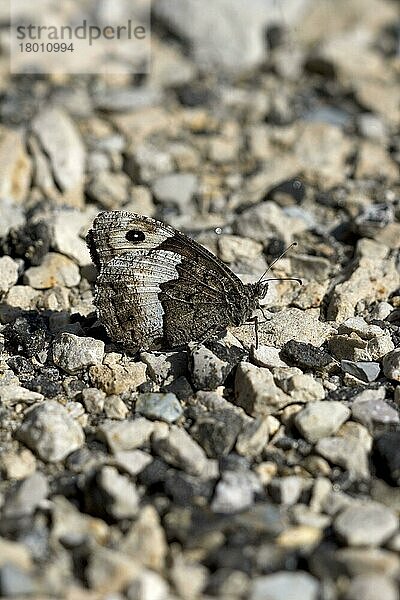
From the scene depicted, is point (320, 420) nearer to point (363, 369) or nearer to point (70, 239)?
point (363, 369)

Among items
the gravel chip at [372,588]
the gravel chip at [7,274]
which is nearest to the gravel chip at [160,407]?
the gravel chip at [372,588]

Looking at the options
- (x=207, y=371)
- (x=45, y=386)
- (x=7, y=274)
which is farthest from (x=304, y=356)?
(x=7, y=274)

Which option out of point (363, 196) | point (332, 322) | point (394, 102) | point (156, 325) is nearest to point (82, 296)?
point (156, 325)

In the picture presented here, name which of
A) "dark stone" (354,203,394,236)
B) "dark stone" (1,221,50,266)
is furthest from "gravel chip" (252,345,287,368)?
"dark stone" (1,221,50,266)

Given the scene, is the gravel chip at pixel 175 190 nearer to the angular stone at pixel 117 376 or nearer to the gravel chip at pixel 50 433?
the angular stone at pixel 117 376

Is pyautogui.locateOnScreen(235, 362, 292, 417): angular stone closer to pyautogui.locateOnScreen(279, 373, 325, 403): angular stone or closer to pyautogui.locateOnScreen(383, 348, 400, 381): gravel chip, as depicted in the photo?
pyautogui.locateOnScreen(279, 373, 325, 403): angular stone

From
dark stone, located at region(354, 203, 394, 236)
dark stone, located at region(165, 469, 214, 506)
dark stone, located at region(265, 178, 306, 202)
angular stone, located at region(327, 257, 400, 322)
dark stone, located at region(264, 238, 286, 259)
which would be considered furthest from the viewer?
dark stone, located at region(265, 178, 306, 202)

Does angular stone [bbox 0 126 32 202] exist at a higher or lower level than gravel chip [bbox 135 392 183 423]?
higher
